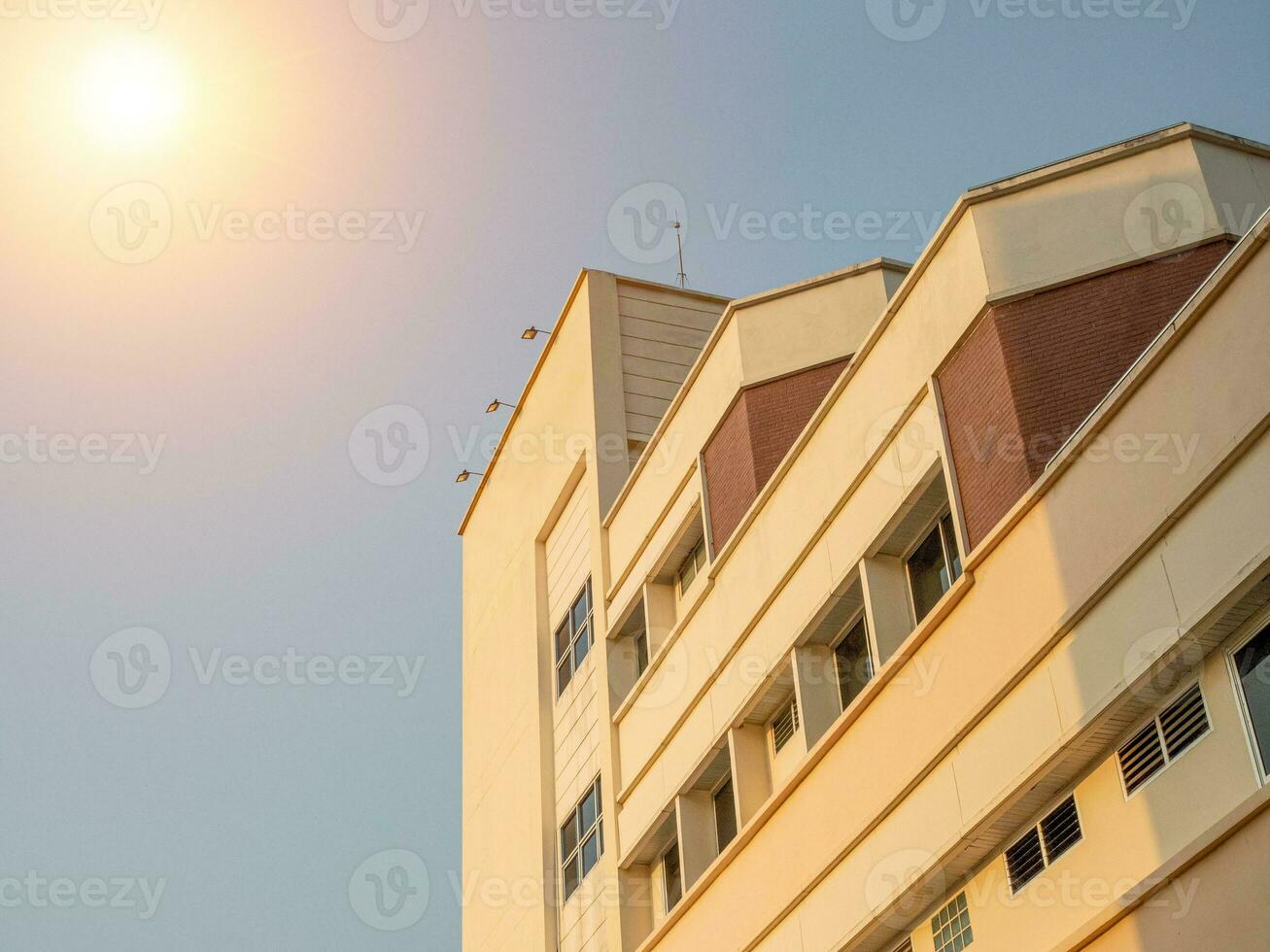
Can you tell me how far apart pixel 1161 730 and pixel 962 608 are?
286cm

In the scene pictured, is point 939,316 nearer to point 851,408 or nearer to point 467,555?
point 851,408

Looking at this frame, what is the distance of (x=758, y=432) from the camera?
21094 millimetres

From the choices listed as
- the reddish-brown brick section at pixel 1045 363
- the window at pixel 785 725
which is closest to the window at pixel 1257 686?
the reddish-brown brick section at pixel 1045 363

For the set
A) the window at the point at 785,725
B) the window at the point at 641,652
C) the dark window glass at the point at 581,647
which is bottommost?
the window at the point at 785,725

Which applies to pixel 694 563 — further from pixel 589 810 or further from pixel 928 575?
pixel 928 575

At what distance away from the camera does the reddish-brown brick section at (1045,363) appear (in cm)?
1456

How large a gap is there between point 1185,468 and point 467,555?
78.9 feet

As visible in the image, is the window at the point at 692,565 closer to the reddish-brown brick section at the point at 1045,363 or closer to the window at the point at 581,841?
the window at the point at 581,841

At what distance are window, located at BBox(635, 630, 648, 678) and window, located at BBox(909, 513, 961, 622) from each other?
26.4 ft

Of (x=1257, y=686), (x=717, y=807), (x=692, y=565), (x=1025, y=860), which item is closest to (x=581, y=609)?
(x=692, y=565)

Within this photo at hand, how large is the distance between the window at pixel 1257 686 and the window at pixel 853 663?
6370 mm

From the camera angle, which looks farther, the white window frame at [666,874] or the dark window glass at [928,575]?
the white window frame at [666,874]

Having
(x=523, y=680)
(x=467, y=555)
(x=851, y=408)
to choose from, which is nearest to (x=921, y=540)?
(x=851, y=408)

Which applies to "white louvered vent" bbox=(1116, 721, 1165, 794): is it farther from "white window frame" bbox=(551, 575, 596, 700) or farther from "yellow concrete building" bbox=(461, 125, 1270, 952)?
"white window frame" bbox=(551, 575, 596, 700)
